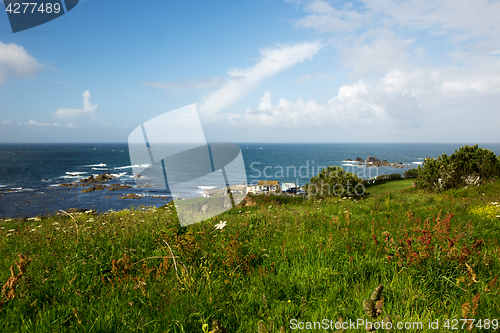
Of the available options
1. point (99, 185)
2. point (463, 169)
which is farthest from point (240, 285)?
point (99, 185)

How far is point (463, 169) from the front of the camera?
1897 cm

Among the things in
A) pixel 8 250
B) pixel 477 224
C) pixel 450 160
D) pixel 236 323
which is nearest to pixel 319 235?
pixel 236 323

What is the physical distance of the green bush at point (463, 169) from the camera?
1798cm

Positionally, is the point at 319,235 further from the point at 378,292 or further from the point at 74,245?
the point at 74,245

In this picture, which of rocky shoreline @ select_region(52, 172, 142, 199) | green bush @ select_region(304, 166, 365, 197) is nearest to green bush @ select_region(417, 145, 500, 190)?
green bush @ select_region(304, 166, 365, 197)

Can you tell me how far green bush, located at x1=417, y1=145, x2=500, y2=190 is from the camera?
59.0 ft

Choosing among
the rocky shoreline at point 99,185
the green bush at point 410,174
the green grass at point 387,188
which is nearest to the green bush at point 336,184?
the green grass at point 387,188

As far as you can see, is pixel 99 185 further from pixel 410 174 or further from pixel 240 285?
pixel 410 174

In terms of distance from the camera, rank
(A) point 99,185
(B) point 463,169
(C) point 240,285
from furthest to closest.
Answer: (A) point 99,185
(B) point 463,169
(C) point 240,285

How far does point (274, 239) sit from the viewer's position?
4227 mm

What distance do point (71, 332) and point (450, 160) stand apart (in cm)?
2465

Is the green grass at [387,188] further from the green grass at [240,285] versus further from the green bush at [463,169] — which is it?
the green grass at [240,285]

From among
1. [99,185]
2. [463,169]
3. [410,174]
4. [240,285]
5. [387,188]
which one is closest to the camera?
[240,285]

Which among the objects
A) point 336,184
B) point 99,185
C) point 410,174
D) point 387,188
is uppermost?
point 336,184
